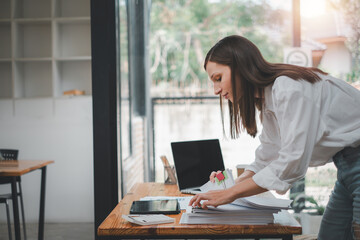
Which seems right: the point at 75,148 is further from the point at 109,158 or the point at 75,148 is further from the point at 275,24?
the point at 275,24

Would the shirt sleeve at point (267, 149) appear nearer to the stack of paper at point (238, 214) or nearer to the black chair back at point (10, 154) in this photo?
the stack of paper at point (238, 214)

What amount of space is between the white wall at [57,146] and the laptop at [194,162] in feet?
6.07

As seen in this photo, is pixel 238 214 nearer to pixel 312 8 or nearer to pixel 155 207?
pixel 155 207

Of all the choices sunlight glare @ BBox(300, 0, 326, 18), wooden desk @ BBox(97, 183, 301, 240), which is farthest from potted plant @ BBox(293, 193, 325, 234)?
wooden desk @ BBox(97, 183, 301, 240)

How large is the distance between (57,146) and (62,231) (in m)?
0.80

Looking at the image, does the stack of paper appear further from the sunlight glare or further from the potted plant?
the sunlight glare

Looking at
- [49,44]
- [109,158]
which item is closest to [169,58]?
[49,44]

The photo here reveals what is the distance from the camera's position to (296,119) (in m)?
1.12

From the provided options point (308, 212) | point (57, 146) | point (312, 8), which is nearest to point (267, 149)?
point (308, 212)

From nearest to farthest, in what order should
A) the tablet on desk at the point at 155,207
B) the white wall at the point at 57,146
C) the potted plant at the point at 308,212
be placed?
the tablet on desk at the point at 155,207 < the potted plant at the point at 308,212 < the white wall at the point at 57,146

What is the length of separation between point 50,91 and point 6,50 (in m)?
0.54

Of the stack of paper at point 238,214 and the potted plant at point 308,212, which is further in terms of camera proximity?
the potted plant at point 308,212

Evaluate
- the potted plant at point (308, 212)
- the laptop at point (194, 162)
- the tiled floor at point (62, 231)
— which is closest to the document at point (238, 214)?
the laptop at point (194, 162)

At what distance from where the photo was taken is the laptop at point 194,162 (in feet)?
6.62
